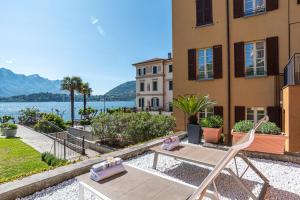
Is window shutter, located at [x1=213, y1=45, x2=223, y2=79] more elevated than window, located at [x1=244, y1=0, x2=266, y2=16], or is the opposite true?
window, located at [x1=244, y1=0, x2=266, y2=16]

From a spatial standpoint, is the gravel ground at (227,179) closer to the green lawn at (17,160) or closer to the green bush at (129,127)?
the green bush at (129,127)

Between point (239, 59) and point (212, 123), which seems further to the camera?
point (239, 59)

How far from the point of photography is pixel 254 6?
1002 centimetres

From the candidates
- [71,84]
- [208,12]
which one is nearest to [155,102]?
[71,84]

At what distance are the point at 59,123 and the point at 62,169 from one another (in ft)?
61.6

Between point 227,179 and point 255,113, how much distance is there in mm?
6701

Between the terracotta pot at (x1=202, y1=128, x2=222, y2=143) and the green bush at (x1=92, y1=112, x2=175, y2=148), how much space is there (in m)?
2.45

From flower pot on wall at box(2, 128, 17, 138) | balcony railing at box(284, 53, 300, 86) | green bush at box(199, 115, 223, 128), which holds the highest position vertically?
balcony railing at box(284, 53, 300, 86)

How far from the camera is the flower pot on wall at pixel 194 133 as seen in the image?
292 inches

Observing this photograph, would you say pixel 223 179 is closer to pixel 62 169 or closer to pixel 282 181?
pixel 282 181

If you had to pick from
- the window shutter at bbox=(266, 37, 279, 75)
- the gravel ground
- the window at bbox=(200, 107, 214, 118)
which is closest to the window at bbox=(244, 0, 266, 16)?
the window shutter at bbox=(266, 37, 279, 75)

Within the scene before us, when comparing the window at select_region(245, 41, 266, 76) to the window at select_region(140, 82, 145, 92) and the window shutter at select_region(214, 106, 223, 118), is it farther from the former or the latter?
the window at select_region(140, 82, 145, 92)

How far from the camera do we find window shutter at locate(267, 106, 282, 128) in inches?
356

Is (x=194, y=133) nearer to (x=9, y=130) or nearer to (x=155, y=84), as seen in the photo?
(x=9, y=130)
